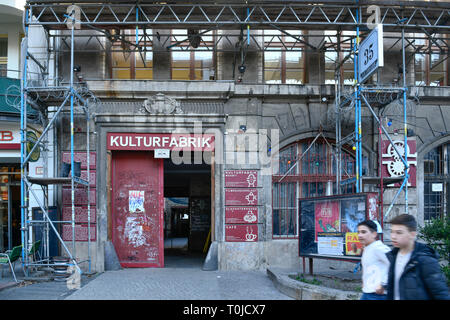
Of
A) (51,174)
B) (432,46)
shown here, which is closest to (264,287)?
(51,174)

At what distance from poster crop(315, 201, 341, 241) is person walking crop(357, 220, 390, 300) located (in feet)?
12.6

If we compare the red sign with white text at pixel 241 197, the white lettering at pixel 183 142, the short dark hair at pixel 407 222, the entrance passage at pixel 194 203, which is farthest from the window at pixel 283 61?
the short dark hair at pixel 407 222

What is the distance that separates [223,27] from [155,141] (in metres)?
3.79

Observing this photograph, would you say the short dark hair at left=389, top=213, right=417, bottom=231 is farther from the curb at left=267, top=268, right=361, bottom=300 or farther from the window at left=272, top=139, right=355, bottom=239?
the window at left=272, top=139, right=355, bottom=239

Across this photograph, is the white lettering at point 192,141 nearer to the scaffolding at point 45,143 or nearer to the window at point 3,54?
the scaffolding at point 45,143

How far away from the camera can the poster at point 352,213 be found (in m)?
8.09

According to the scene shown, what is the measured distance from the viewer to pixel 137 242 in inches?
462

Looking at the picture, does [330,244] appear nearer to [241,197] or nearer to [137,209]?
[241,197]

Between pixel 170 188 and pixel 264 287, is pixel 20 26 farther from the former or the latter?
pixel 264 287

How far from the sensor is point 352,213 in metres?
8.41

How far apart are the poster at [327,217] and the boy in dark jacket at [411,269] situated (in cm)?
451

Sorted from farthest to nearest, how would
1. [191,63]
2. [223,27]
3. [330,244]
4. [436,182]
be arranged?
[436,182] < [191,63] < [223,27] < [330,244]

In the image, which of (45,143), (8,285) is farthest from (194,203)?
(8,285)

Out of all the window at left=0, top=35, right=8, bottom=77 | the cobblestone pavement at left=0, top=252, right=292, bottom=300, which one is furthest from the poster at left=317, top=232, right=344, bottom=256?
the window at left=0, top=35, right=8, bottom=77
